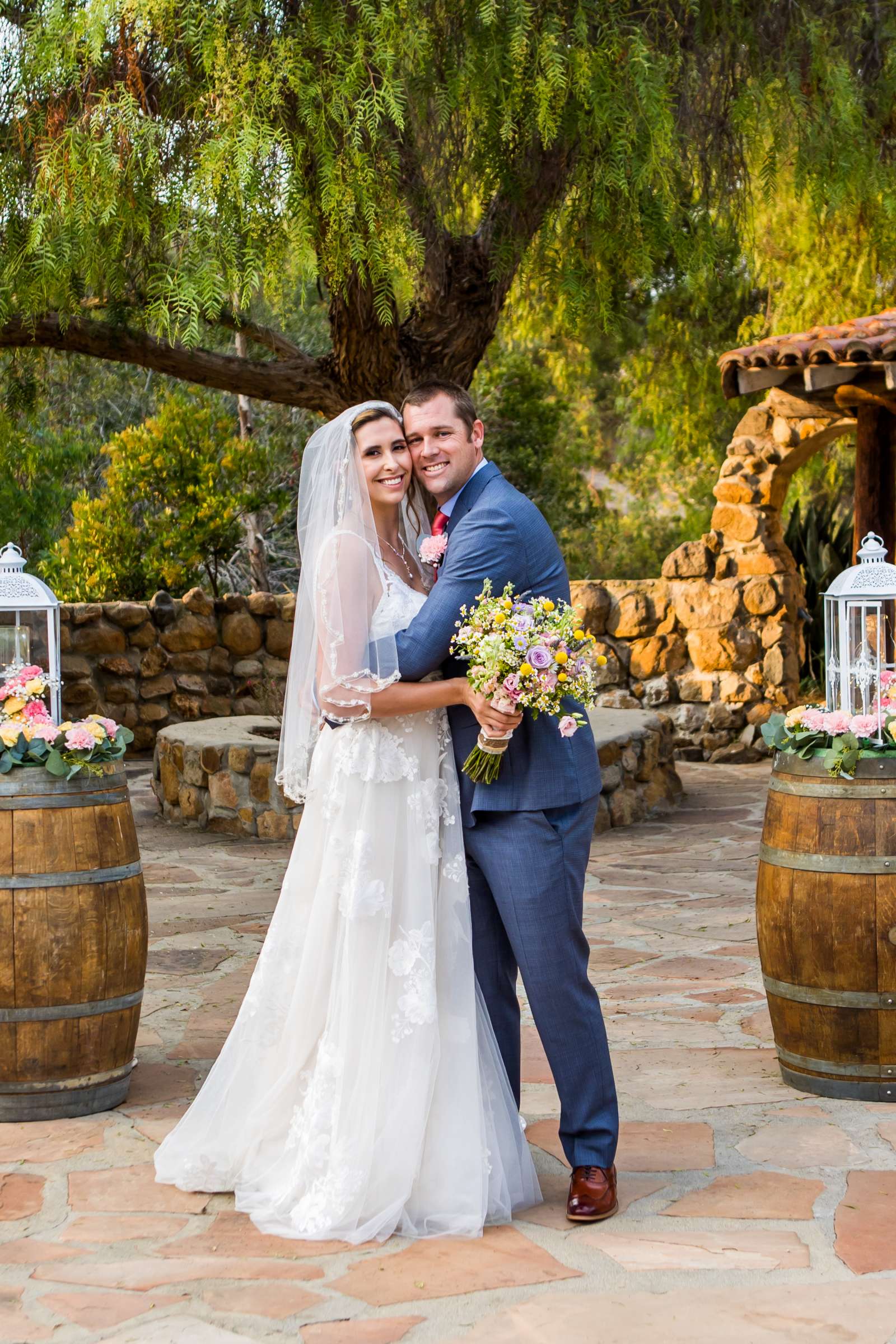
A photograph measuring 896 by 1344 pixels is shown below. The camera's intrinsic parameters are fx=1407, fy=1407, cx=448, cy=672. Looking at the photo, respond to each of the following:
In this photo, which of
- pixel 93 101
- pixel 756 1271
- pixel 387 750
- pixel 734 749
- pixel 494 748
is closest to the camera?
pixel 756 1271

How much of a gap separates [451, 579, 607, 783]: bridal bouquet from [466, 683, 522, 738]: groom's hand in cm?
2

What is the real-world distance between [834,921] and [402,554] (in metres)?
1.54

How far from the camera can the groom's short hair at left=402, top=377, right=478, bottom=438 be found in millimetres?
3338

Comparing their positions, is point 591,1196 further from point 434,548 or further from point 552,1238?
point 434,548

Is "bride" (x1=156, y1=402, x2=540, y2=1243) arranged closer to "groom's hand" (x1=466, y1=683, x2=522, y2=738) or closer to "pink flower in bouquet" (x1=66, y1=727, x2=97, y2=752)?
"groom's hand" (x1=466, y1=683, x2=522, y2=738)

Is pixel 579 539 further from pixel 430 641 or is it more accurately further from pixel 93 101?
pixel 430 641

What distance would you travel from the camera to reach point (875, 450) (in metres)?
10.5

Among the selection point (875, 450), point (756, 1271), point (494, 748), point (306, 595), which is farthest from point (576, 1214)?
point (875, 450)

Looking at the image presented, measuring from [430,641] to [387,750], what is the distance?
1.04 ft

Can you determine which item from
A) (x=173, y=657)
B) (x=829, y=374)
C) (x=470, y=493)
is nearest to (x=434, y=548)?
(x=470, y=493)

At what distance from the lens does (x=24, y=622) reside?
448 centimetres

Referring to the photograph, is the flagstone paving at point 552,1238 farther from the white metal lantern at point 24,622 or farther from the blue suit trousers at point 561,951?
the white metal lantern at point 24,622

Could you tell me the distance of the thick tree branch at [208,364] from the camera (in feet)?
24.8

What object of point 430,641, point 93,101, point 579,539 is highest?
point 93,101
